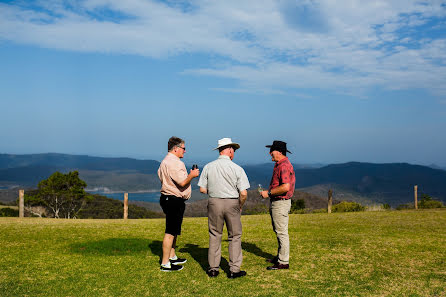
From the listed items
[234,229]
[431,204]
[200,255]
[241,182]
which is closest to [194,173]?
[241,182]

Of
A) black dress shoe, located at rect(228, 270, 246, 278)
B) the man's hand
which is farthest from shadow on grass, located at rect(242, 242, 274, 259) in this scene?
the man's hand

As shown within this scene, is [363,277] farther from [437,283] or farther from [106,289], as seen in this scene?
[106,289]

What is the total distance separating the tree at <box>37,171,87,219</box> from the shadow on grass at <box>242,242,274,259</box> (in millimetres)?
21529

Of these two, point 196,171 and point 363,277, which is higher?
point 196,171

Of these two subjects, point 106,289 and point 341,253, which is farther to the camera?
point 341,253

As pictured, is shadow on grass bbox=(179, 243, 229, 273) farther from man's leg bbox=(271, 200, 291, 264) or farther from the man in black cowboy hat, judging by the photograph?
man's leg bbox=(271, 200, 291, 264)

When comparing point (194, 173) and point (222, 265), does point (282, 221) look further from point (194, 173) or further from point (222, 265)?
point (194, 173)

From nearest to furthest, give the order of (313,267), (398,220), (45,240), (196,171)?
(196,171)
(313,267)
(45,240)
(398,220)

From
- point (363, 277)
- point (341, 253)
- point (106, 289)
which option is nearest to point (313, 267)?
point (363, 277)

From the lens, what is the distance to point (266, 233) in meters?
12.3

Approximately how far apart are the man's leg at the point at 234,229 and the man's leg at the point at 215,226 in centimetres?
14

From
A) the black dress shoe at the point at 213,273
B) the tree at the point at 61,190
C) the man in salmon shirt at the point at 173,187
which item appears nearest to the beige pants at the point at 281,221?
the black dress shoe at the point at 213,273

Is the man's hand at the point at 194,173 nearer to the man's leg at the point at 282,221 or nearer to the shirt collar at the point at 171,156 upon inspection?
the shirt collar at the point at 171,156

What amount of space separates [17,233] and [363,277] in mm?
9906
